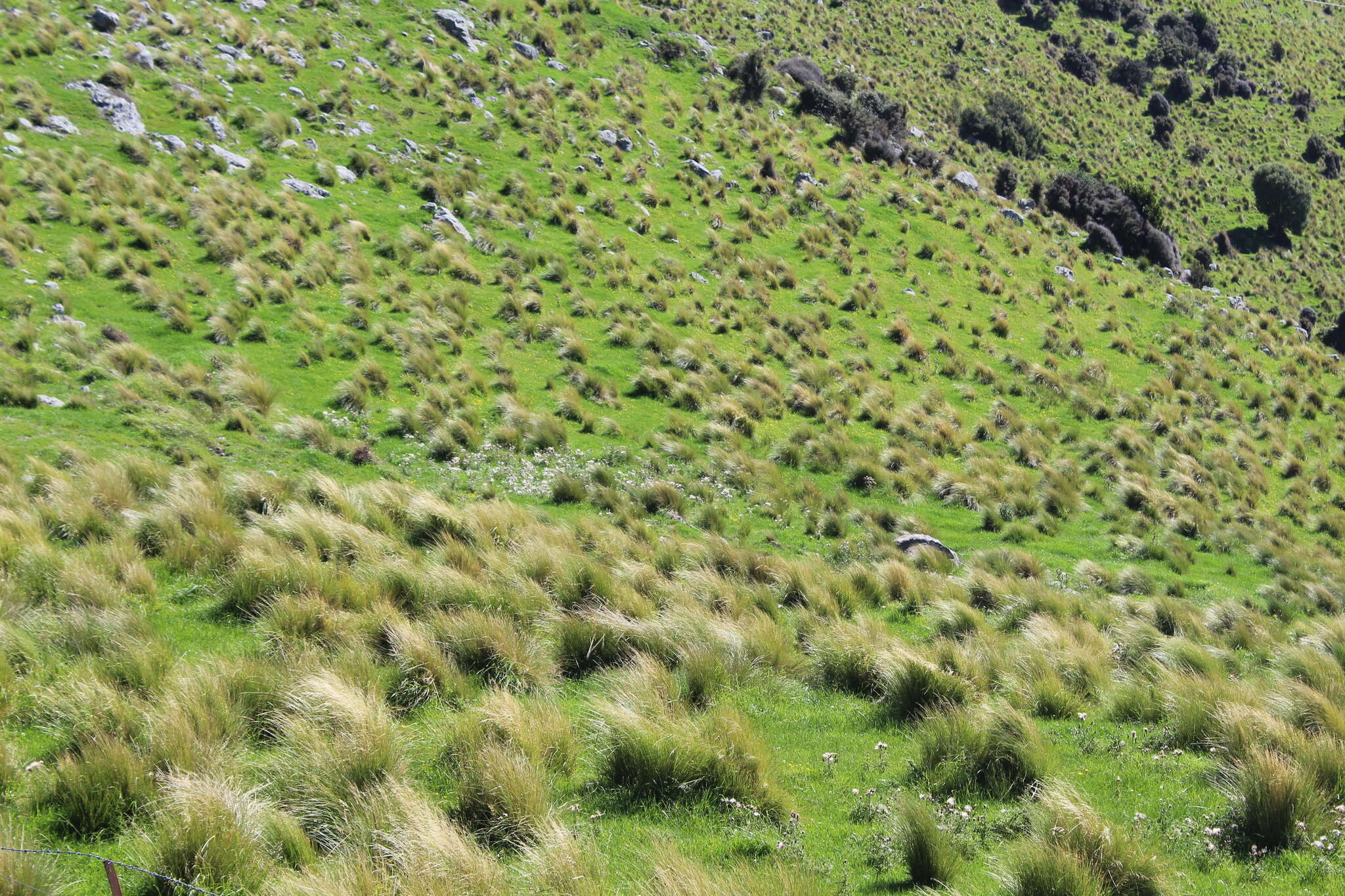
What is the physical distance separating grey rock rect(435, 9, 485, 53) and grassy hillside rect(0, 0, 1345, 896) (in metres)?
1.10

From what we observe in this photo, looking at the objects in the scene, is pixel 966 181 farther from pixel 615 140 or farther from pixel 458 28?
pixel 458 28

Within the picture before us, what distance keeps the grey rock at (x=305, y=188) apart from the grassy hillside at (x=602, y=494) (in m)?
0.49

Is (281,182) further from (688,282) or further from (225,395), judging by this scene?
(688,282)

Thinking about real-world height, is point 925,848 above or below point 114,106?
above

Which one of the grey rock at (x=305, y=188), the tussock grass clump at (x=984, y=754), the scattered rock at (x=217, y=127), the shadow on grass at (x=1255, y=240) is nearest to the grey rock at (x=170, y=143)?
the scattered rock at (x=217, y=127)

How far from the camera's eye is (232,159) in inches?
890

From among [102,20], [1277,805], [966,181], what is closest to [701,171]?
[966,181]

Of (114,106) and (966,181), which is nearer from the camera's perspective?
(114,106)

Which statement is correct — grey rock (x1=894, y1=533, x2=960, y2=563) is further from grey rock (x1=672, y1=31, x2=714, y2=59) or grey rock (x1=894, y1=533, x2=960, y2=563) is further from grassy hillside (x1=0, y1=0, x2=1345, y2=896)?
grey rock (x1=672, y1=31, x2=714, y2=59)

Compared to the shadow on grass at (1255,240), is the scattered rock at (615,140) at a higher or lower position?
lower

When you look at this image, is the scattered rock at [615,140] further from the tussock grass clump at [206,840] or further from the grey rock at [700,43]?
the tussock grass clump at [206,840]

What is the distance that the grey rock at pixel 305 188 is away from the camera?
22.7m

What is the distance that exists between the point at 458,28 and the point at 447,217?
17.3 metres

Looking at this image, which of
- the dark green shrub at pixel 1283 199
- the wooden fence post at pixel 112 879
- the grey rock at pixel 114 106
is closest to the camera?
the wooden fence post at pixel 112 879
